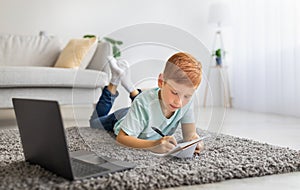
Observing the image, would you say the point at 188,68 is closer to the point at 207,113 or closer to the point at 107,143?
the point at 207,113

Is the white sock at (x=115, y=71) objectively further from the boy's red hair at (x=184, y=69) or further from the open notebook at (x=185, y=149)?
the open notebook at (x=185, y=149)

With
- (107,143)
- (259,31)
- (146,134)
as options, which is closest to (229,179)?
(146,134)

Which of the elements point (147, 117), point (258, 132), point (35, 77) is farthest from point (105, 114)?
point (35, 77)

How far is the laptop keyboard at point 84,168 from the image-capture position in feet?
3.50

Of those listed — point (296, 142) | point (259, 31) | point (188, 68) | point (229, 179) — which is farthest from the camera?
point (259, 31)

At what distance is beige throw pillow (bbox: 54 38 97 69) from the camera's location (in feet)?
9.61

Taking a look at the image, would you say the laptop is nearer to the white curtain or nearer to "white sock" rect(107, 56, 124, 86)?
"white sock" rect(107, 56, 124, 86)

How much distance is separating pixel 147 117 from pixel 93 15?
9.85 feet

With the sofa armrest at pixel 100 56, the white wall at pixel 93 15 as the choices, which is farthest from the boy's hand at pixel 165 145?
the white wall at pixel 93 15

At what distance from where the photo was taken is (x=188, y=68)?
126cm

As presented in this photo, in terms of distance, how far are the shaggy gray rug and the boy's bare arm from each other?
2 cm

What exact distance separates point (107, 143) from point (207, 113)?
0.35 m

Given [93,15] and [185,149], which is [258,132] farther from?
[93,15]

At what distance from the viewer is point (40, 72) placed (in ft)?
8.33
